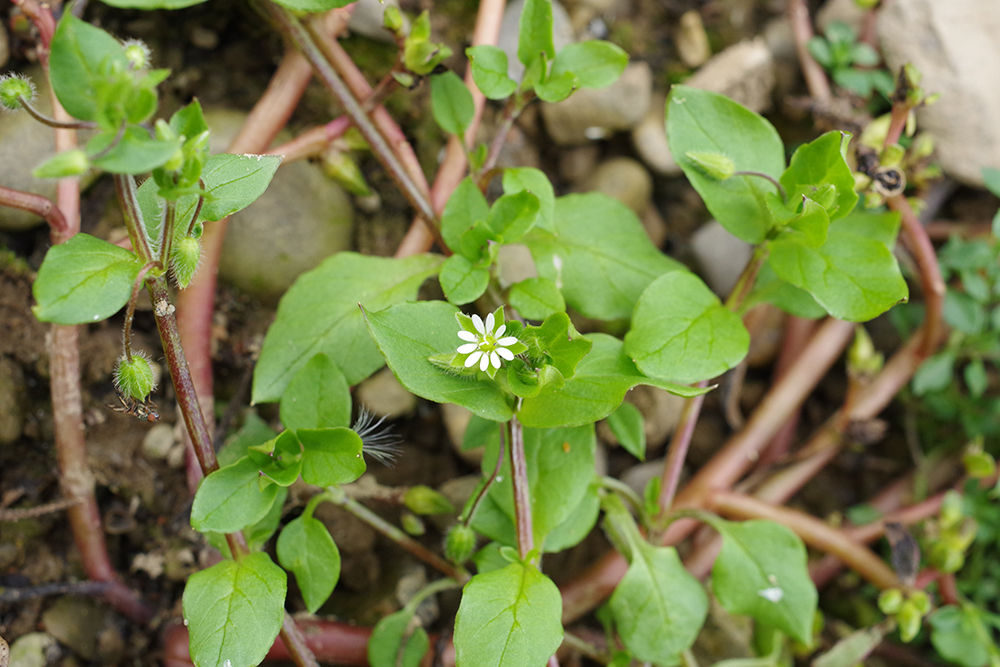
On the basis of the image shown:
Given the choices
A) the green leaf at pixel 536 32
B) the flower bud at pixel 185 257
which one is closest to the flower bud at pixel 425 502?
the flower bud at pixel 185 257

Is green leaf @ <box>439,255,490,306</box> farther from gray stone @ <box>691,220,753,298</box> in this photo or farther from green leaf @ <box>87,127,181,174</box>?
gray stone @ <box>691,220,753,298</box>

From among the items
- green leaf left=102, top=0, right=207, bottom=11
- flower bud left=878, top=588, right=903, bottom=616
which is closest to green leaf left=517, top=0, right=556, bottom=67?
green leaf left=102, top=0, right=207, bottom=11

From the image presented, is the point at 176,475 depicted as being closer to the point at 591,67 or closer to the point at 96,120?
the point at 96,120

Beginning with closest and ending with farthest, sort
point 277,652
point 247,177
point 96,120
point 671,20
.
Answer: point 96,120
point 247,177
point 277,652
point 671,20

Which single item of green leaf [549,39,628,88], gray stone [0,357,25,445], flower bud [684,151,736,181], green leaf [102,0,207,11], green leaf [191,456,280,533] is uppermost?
green leaf [102,0,207,11]

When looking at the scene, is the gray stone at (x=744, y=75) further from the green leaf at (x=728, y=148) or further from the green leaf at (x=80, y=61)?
the green leaf at (x=80, y=61)

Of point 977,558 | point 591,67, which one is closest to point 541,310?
point 591,67
